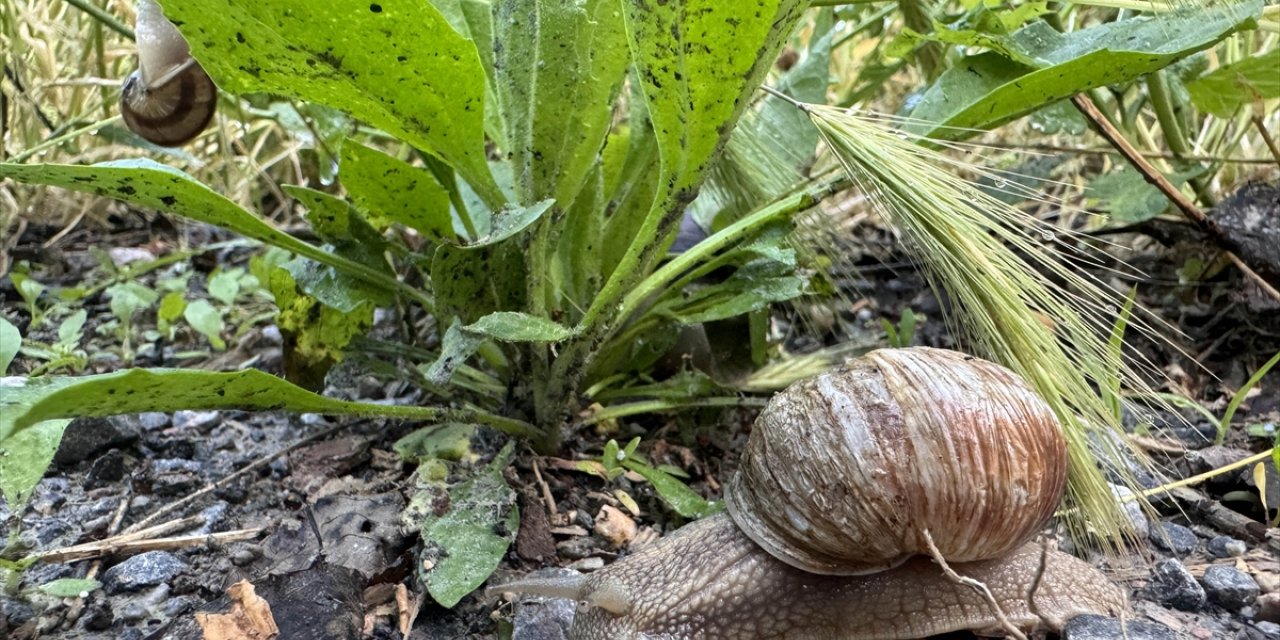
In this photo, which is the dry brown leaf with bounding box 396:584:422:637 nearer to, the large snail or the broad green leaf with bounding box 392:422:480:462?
the large snail

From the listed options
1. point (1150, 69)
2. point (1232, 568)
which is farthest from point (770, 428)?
point (1150, 69)

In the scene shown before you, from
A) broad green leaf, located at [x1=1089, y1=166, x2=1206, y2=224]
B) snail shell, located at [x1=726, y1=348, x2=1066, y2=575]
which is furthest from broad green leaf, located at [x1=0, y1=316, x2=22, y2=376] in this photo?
broad green leaf, located at [x1=1089, y1=166, x2=1206, y2=224]

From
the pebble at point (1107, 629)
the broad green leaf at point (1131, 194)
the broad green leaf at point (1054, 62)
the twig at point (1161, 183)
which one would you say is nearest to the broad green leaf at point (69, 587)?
the pebble at point (1107, 629)

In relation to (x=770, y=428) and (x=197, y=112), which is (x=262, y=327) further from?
(x=770, y=428)

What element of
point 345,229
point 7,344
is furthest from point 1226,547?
point 7,344

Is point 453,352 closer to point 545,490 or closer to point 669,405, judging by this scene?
point 545,490
